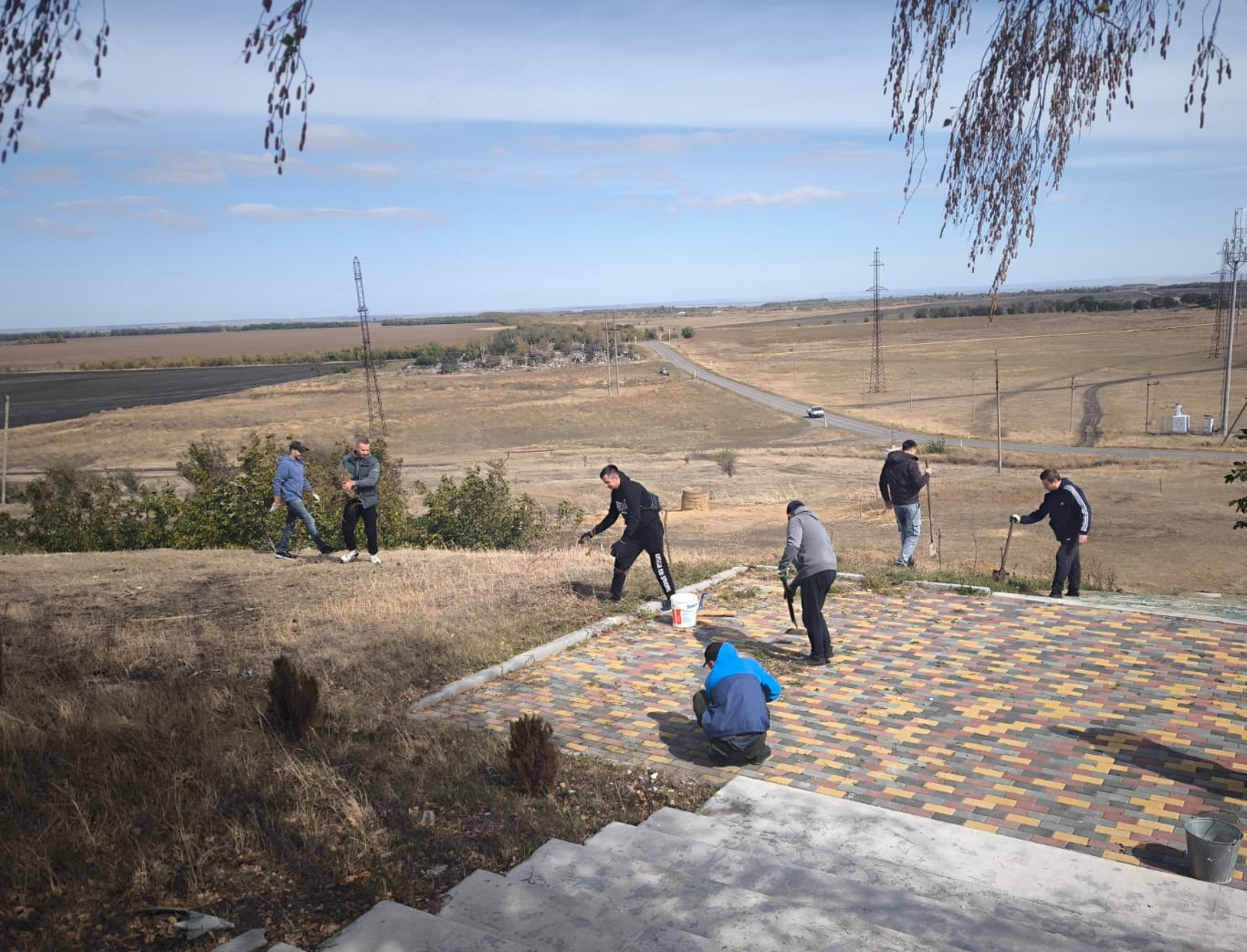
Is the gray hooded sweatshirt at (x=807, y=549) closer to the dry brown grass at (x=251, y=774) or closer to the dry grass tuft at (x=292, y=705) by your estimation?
the dry brown grass at (x=251, y=774)

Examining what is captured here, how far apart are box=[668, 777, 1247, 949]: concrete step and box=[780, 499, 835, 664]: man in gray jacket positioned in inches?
103

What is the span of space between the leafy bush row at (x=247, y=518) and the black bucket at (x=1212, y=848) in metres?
14.4

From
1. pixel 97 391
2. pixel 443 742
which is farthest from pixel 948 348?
pixel 443 742

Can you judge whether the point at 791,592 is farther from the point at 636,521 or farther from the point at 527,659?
the point at 527,659

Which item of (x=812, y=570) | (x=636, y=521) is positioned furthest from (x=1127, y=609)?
(x=636, y=521)

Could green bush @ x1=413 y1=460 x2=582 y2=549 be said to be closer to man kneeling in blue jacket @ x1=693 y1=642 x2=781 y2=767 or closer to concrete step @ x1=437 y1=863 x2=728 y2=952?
man kneeling in blue jacket @ x1=693 y1=642 x2=781 y2=767

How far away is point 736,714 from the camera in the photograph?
6.65 m

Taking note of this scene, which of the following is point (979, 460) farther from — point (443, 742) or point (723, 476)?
point (443, 742)

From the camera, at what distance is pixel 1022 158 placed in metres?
4.75

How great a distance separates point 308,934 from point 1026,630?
7765 millimetres

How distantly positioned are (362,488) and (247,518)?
19.4 ft

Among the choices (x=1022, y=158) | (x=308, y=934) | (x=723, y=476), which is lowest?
(x=723, y=476)

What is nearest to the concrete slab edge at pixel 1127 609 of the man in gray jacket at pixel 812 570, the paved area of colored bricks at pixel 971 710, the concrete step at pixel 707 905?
the paved area of colored bricks at pixel 971 710

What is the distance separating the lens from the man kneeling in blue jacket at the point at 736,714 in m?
6.65
